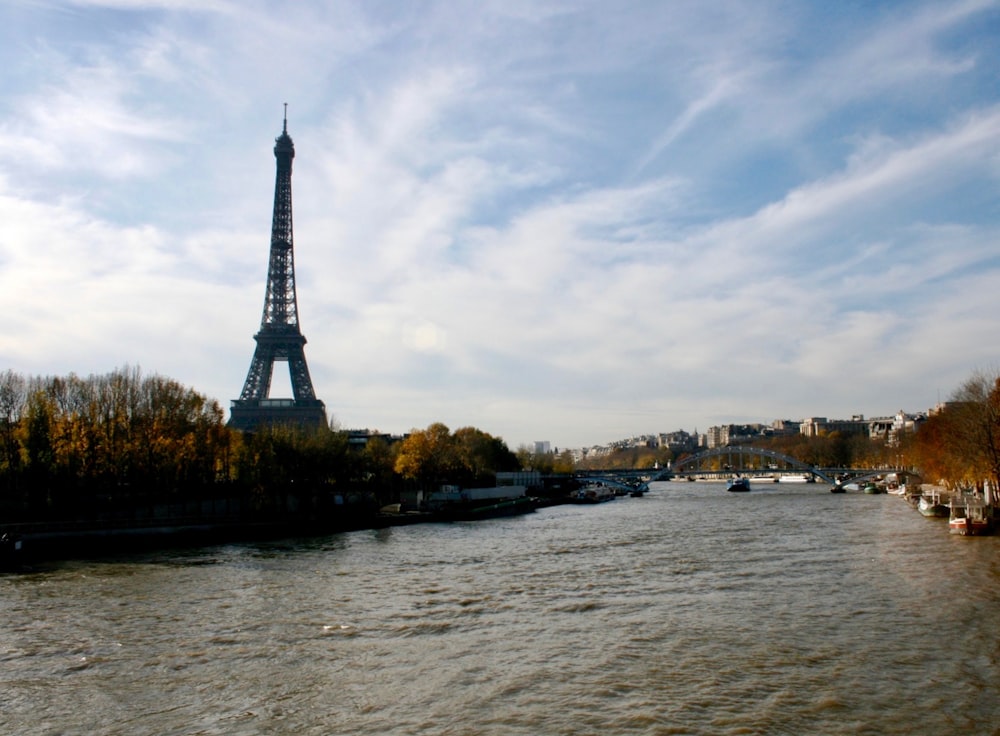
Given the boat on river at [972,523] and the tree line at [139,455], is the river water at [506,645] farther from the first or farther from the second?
the tree line at [139,455]

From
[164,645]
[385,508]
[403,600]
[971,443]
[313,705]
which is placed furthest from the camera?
[385,508]

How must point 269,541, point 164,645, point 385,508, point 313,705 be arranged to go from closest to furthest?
point 313,705 → point 164,645 → point 269,541 → point 385,508

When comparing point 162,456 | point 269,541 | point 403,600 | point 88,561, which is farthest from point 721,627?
point 162,456

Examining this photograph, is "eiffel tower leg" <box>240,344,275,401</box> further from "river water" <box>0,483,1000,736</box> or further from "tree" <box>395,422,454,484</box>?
"river water" <box>0,483,1000,736</box>

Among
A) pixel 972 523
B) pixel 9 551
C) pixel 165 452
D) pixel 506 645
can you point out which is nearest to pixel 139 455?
pixel 165 452

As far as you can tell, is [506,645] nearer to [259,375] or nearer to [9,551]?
[9,551]

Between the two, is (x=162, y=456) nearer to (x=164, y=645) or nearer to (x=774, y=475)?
(x=164, y=645)

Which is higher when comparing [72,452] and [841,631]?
[72,452]
